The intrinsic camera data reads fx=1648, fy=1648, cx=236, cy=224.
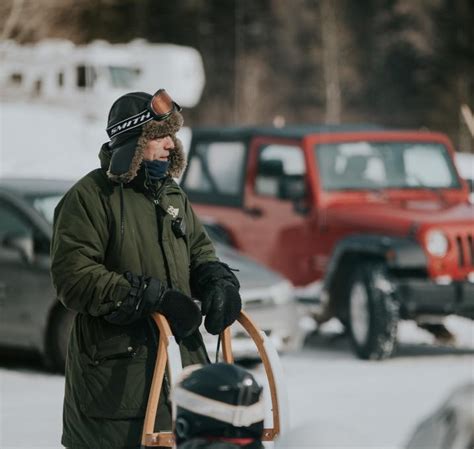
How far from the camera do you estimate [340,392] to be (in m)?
9.95

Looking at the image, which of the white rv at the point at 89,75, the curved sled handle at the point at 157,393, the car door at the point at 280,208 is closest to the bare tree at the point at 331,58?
the white rv at the point at 89,75

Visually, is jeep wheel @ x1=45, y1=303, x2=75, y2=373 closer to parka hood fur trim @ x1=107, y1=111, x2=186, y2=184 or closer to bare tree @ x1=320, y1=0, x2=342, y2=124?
parka hood fur trim @ x1=107, y1=111, x2=186, y2=184

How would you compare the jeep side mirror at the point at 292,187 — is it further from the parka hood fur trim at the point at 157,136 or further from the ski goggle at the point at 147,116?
the ski goggle at the point at 147,116

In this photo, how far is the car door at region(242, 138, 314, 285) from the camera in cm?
1288

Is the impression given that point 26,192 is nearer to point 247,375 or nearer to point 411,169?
point 411,169

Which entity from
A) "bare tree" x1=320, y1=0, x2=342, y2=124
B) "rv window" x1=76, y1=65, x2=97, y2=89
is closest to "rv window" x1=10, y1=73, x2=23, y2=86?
"rv window" x1=76, y1=65, x2=97, y2=89

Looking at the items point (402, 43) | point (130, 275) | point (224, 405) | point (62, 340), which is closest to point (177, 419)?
point (224, 405)

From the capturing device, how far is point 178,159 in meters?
5.18

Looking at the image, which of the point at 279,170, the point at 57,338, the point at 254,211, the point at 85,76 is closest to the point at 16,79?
the point at 85,76

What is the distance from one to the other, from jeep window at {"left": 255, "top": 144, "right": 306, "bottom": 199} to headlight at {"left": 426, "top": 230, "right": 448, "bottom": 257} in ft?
4.23

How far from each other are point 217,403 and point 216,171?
410 inches

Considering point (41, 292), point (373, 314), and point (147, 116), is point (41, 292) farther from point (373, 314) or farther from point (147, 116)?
point (147, 116)

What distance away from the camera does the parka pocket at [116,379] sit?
16.2 ft

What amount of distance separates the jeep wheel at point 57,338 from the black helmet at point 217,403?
21.9ft
